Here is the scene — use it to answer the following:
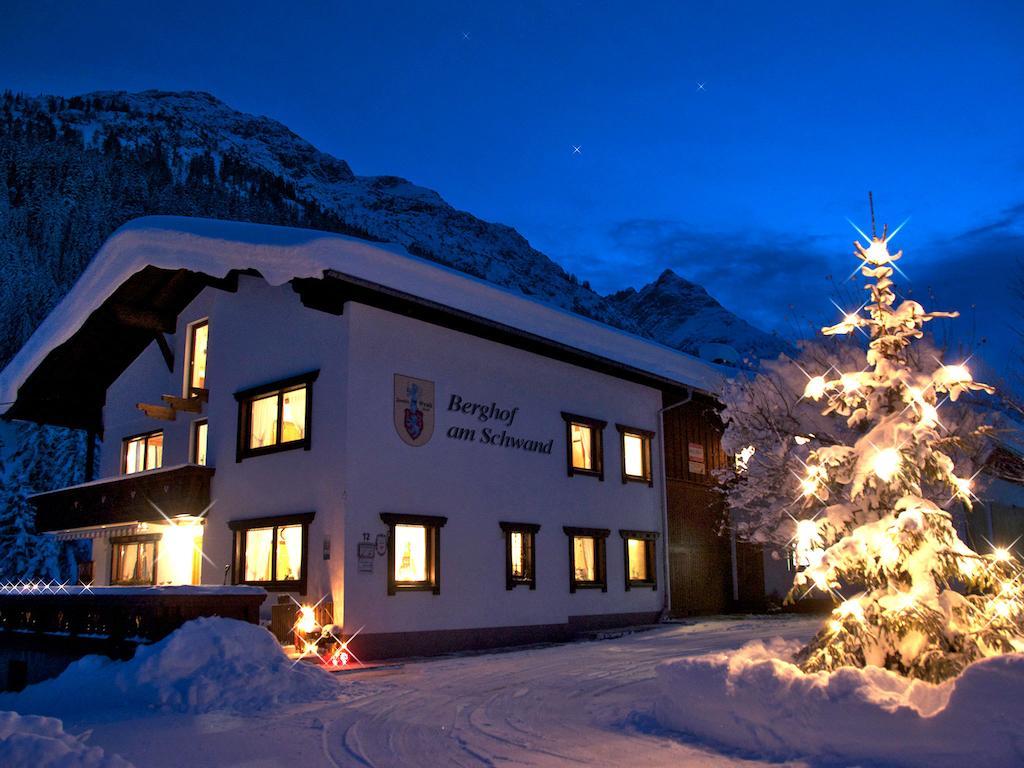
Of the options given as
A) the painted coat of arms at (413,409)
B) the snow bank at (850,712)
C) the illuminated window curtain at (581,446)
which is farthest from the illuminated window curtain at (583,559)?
the snow bank at (850,712)

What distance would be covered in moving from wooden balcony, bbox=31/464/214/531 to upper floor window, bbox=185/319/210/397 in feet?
8.56

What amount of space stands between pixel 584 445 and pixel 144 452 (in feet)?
37.9

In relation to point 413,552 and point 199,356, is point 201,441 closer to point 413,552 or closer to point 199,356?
point 199,356

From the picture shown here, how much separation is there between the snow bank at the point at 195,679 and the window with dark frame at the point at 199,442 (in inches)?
351

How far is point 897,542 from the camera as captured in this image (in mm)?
8930

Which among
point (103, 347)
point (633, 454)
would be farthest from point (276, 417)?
point (633, 454)

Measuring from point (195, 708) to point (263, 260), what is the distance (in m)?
8.32

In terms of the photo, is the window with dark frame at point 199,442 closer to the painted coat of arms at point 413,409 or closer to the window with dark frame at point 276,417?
the window with dark frame at point 276,417

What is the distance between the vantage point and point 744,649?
10469 mm

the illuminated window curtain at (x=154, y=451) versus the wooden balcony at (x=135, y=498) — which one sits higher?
the illuminated window curtain at (x=154, y=451)

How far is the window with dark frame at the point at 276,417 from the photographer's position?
17.6 metres

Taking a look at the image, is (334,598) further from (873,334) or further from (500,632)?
(873,334)

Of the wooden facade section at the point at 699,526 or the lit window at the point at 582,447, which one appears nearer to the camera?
the lit window at the point at 582,447

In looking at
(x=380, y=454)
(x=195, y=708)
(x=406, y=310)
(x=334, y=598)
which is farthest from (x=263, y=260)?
(x=195, y=708)
